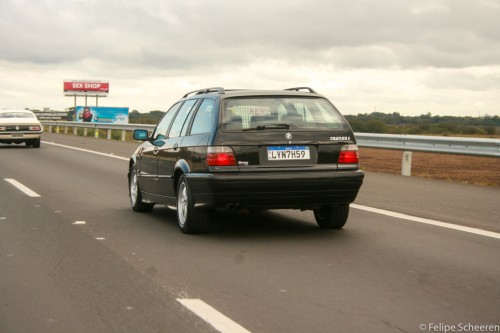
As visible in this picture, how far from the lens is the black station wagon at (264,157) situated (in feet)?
25.9

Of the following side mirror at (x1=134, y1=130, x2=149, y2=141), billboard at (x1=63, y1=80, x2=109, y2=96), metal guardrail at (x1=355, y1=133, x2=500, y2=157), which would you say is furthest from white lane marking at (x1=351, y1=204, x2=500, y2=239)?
billboard at (x1=63, y1=80, x2=109, y2=96)

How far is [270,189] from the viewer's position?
7867 mm

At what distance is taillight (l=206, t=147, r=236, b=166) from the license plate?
1.24ft

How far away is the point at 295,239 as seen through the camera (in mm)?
8211

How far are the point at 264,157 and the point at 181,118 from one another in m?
1.80

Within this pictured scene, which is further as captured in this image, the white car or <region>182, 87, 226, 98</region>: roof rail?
the white car

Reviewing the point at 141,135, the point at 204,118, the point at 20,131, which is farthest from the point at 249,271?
the point at 20,131

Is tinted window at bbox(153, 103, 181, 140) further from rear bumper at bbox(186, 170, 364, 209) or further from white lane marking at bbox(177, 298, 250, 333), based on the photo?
white lane marking at bbox(177, 298, 250, 333)

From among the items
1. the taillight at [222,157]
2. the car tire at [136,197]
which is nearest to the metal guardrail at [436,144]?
the car tire at [136,197]

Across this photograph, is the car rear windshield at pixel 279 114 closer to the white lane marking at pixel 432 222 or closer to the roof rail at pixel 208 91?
the roof rail at pixel 208 91

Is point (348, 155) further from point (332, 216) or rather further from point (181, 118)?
point (181, 118)

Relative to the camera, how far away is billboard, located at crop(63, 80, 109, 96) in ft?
375

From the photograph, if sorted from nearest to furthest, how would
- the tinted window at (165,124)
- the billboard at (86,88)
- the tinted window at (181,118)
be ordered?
the tinted window at (181,118) < the tinted window at (165,124) < the billboard at (86,88)

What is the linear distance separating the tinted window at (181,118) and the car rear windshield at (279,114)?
1070mm
